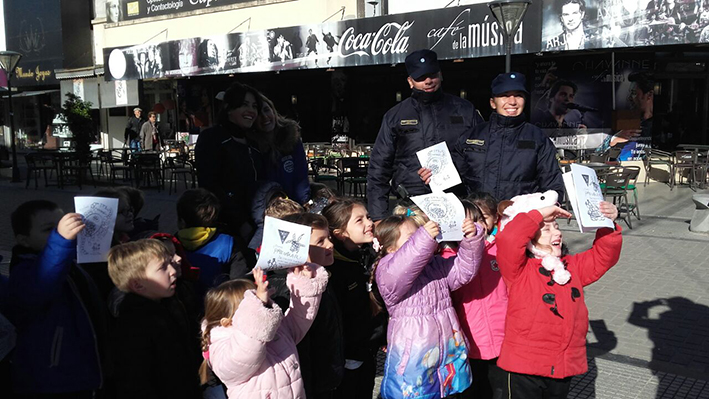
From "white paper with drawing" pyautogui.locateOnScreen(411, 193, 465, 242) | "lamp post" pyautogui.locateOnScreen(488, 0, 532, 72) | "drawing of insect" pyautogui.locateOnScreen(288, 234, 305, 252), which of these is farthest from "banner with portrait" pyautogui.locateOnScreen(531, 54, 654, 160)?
"drawing of insect" pyautogui.locateOnScreen(288, 234, 305, 252)

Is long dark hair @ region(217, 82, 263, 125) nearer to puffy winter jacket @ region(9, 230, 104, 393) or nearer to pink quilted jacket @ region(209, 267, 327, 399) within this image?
puffy winter jacket @ region(9, 230, 104, 393)

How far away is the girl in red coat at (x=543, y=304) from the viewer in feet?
10.1

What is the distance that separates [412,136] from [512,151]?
0.75 metres

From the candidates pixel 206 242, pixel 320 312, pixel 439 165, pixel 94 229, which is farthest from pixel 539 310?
pixel 94 229

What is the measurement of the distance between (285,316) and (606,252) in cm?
166

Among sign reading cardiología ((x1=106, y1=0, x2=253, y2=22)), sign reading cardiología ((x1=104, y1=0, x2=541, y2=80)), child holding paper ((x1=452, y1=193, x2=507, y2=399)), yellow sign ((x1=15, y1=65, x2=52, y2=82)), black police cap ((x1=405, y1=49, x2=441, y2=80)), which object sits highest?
sign reading cardiología ((x1=106, y1=0, x2=253, y2=22))

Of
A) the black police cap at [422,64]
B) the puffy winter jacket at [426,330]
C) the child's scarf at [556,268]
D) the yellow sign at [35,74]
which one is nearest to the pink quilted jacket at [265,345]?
the puffy winter jacket at [426,330]

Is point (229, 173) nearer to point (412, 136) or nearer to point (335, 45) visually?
point (412, 136)

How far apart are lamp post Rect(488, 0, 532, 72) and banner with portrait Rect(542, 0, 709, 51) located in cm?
395

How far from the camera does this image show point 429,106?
4.43m

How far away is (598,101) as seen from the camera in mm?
15305

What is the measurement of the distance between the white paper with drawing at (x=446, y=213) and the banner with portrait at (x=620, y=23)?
11015 millimetres

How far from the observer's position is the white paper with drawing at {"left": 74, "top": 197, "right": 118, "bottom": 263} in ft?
9.20

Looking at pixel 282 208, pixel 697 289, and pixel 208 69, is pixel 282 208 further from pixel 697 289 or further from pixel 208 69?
pixel 208 69
